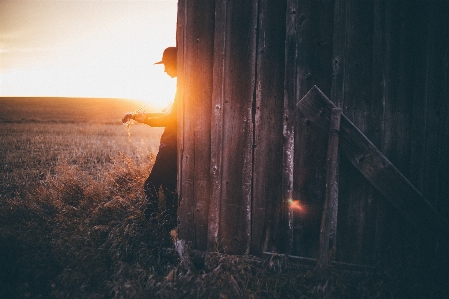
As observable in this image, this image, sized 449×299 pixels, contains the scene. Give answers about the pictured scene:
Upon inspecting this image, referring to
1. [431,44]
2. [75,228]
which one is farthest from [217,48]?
→ [75,228]

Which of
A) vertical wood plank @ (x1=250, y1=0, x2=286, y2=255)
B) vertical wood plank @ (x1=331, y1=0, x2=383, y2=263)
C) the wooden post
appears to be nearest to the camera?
the wooden post

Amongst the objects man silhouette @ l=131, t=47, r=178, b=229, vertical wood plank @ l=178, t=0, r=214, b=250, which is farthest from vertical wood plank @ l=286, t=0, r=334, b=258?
man silhouette @ l=131, t=47, r=178, b=229

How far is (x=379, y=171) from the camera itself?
246cm

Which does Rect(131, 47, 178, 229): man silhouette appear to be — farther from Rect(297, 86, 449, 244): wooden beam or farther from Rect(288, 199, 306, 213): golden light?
Rect(297, 86, 449, 244): wooden beam

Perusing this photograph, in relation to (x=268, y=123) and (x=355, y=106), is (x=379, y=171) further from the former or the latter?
(x=268, y=123)

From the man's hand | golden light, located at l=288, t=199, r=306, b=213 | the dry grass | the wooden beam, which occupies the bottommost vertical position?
the dry grass

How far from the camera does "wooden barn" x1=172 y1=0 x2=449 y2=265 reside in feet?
8.19

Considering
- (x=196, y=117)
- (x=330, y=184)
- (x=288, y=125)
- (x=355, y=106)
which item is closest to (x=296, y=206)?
(x=330, y=184)

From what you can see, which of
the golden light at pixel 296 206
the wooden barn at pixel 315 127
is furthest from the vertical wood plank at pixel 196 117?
the golden light at pixel 296 206

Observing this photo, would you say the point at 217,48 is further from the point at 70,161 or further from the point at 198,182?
the point at 70,161

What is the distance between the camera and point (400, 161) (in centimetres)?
264

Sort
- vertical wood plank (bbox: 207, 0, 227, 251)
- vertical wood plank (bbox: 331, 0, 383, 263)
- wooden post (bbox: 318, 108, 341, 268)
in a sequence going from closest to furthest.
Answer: wooden post (bbox: 318, 108, 341, 268) → vertical wood plank (bbox: 331, 0, 383, 263) → vertical wood plank (bbox: 207, 0, 227, 251)

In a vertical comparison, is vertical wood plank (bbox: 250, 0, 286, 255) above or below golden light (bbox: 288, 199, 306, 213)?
above

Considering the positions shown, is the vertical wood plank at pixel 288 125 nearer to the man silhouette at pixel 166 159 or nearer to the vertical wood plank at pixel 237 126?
the vertical wood plank at pixel 237 126
